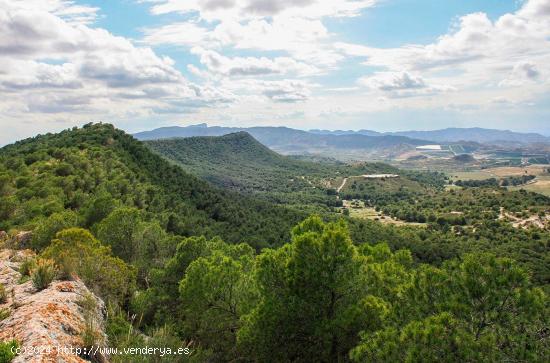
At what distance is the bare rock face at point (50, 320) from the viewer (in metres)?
12.1

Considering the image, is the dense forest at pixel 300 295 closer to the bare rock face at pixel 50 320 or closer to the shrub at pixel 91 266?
the shrub at pixel 91 266

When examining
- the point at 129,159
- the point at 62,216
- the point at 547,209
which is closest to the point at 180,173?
the point at 129,159

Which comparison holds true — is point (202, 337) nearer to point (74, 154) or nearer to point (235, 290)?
point (235, 290)

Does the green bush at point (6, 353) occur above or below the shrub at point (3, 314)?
above

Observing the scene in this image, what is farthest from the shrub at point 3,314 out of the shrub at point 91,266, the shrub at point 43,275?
the shrub at point 91,266

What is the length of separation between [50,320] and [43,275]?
4704 mm

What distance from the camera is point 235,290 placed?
24250mm

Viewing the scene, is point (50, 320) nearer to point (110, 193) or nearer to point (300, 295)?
point (300, 295)

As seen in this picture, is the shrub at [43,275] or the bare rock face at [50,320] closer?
the bare rock face at [50,320]

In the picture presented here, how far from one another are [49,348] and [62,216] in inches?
1142

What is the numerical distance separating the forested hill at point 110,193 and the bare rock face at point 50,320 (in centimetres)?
2067

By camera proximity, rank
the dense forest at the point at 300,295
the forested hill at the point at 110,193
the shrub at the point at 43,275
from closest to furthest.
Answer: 1. the dense forest at the point at 300,295
2. the shrub at the point at 43,275
3. the forested hill at the point at 110,193

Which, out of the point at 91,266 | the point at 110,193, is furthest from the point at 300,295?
the point at 110,193

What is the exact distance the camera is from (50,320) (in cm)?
1395
